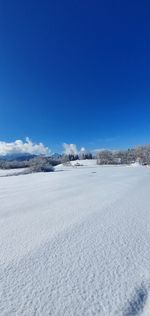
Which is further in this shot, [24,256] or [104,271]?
[24,256]

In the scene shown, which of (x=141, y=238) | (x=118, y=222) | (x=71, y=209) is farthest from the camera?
(x=71, y=209)

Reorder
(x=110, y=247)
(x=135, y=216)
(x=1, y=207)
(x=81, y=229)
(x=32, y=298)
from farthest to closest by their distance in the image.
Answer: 1. (x=1, y=207)
2. (x=135, y=216)
3. (x=81, y=229)
4. (x=110, y=247)
5. (x=32, y=298)

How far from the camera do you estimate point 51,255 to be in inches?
101

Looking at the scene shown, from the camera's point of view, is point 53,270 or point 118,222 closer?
point 53,270

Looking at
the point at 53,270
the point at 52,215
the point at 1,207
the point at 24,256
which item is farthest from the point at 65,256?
the point at 1,207

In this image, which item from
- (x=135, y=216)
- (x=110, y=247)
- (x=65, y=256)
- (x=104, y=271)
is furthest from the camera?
(x=135, y=216)

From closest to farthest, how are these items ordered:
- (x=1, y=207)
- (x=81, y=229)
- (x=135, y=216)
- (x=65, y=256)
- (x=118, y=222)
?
(x=65, y=256)
(x=81, y=229)
(x=118, y=222)
(x=135, y=216)
(x=1, y=207)

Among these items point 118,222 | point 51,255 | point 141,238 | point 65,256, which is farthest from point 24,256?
point 118,222

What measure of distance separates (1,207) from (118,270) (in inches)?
157

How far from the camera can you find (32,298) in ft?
5.92

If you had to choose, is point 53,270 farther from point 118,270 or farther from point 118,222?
point 118,222

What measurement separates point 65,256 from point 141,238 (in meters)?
1.21

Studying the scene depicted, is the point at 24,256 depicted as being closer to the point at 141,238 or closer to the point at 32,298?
Answer: the point at 32,298

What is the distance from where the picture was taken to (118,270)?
7.24 ft
